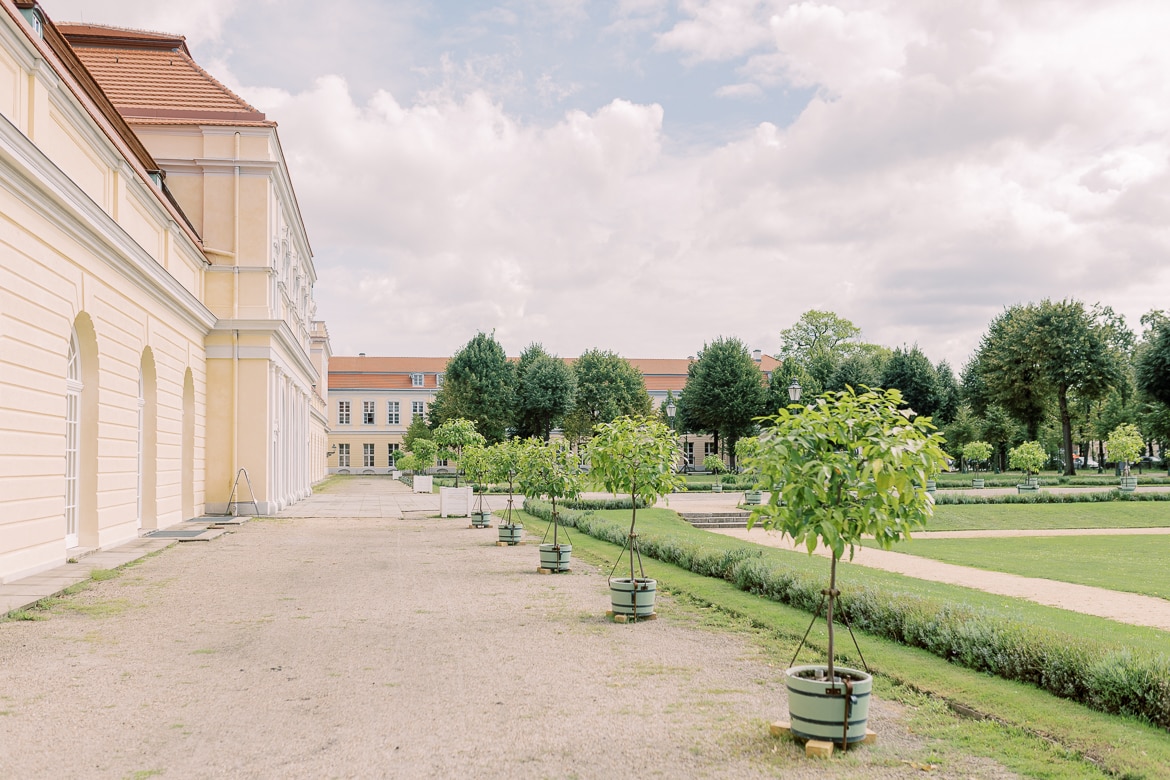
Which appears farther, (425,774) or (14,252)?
(14,252)

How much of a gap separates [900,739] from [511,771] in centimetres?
251

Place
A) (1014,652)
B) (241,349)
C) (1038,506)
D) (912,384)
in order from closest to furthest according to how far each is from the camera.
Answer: (1014,652), (241,349), (1038,506), (912,384)

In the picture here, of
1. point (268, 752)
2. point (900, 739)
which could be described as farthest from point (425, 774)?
point (900, 739)

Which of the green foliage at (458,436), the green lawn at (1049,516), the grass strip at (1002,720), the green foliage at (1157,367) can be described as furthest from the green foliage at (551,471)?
the green foliage at (1157,367)

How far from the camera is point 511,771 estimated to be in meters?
4.99

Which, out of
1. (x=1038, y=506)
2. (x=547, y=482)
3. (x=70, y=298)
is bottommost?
(x=1038, y=506)

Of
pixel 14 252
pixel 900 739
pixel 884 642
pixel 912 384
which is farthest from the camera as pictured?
pixel 912 384

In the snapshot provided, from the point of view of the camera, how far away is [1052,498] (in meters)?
32.5

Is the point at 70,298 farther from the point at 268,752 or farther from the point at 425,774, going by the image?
the point at 425,774

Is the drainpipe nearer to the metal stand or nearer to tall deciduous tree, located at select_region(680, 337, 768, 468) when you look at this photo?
the metal stand

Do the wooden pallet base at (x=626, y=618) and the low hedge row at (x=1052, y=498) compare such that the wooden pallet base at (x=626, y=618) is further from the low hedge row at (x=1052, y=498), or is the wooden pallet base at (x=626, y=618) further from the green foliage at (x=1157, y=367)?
the green foliage at (x=1157, y=367)

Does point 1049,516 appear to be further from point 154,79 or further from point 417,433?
point 417,433

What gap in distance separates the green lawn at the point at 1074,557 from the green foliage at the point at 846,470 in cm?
961

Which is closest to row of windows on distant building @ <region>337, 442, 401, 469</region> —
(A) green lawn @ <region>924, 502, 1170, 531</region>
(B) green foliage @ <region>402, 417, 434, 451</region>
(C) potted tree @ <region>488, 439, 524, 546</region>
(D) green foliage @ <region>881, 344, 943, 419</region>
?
(B) green foliage @ <region>402, 417, 434, 451</region>
